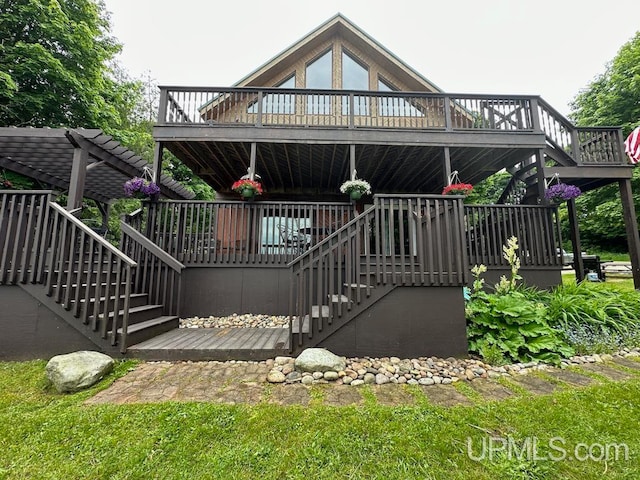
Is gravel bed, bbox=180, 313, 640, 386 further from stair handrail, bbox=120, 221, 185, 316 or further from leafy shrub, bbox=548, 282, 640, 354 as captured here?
stair handrail, bbox=120, 221, 185, 316

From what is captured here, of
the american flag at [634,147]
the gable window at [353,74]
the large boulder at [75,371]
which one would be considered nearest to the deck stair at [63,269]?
the large boulder at [75,371]

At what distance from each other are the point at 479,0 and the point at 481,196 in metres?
9.49

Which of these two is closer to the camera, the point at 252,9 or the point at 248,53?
the point at 252,9

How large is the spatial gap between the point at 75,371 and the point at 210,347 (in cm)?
121

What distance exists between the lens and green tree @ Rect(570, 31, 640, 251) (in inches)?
524

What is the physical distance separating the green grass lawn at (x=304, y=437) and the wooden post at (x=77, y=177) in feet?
10.9

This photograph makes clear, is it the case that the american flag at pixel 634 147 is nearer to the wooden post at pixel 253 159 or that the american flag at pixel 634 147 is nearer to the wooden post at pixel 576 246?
the wooden post at pixel 576 246

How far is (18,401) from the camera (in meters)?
2.25

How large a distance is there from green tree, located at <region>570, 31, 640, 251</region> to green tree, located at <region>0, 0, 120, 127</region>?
22.2 meters

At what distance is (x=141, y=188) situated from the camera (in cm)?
521

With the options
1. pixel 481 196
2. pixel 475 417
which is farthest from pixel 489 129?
pixel 481 196

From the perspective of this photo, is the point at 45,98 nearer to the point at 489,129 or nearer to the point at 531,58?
the point at 489,129

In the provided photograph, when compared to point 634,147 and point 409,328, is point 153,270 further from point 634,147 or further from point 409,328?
point 634,147

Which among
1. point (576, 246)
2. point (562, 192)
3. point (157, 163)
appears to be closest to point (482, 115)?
point (562, 192)
